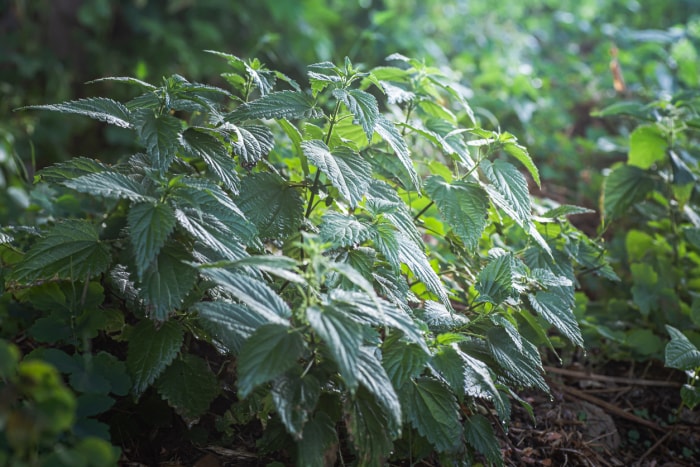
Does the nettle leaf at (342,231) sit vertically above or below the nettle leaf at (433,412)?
above

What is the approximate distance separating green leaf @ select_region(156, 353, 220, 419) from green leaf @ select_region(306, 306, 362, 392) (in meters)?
0.40

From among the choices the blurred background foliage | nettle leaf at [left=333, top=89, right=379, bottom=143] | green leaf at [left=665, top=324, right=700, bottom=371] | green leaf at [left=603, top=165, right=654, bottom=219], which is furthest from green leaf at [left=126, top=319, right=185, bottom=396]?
the blurred background foliage

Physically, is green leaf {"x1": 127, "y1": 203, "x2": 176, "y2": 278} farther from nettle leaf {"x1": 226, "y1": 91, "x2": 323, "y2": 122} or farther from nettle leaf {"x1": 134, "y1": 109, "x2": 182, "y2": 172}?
nettle leaf {"x1": 226, "y1": 91, "x2": 323, "y2": 122}

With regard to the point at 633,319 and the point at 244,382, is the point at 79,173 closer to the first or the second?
the point at 244,382

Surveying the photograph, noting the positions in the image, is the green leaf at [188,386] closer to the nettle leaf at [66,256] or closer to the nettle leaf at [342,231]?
the nettle leaf at [66,256]

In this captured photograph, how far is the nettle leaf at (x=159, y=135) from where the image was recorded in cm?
125

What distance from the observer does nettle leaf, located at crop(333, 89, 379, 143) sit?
1.32 m

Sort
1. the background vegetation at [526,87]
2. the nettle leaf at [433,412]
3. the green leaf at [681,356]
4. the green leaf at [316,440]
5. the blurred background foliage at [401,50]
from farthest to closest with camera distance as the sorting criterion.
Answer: the blurred background foliage at [401,50] → the background vegetation at [526,87] → the green leaf at [681,356] → the nettle leaf at [433,412] → the green leaf at [316,440]

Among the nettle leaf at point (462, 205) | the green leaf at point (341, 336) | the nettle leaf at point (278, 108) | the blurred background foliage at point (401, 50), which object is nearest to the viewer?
the green leaf at point (341, 336)

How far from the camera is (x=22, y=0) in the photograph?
421 cm

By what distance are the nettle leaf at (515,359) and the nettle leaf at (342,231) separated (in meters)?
0.38

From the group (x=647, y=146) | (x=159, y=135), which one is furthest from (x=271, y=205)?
(x=647, y=146)

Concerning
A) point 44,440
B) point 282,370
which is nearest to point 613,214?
point 282,370

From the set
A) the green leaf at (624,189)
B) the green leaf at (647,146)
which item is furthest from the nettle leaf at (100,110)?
the green leaf at (647,146)
